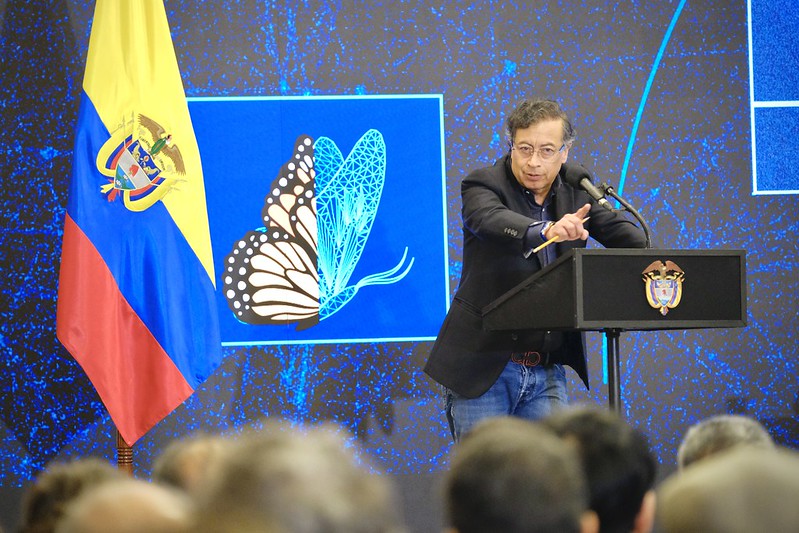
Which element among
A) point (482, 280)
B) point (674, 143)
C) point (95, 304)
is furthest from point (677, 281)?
point (95, 304)

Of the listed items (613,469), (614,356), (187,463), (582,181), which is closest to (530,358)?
(614,356)

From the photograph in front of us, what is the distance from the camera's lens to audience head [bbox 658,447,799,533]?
1.01 meters

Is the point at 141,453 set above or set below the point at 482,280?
below

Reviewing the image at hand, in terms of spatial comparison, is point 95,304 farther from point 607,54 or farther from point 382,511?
point 382,511

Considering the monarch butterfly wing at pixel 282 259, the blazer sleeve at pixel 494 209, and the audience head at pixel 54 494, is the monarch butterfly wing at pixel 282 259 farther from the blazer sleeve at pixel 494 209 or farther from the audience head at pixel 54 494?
the audience head at pixel 54 494

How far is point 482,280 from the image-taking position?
3.34 meters

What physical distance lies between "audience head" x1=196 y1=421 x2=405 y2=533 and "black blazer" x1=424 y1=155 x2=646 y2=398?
2251mm

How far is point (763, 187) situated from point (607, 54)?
0.95 m

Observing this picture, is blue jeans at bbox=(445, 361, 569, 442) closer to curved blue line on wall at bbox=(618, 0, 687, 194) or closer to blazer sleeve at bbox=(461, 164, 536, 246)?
blazer sleeve at bbox=(461, 164, 536, 246)

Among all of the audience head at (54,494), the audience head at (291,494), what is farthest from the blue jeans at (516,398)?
the audience head at (291,494)

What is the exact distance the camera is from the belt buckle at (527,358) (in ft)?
11.0

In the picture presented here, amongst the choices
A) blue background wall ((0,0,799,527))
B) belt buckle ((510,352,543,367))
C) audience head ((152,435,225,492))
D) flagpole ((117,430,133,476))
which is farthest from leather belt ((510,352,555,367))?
audience head ((152,435,225,492))

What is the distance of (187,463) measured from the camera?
1.67 metres

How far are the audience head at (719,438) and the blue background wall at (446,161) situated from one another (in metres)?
2.65
